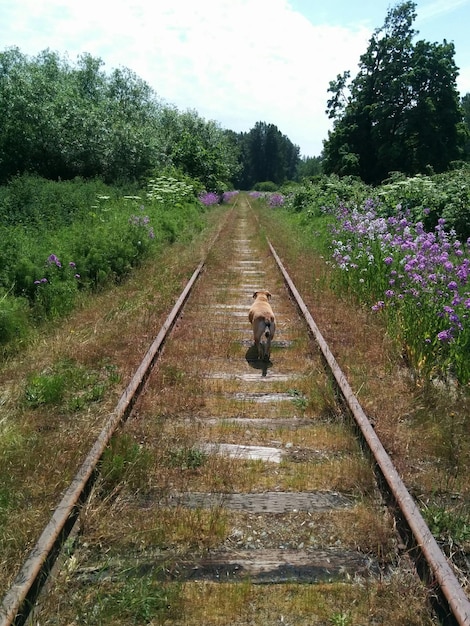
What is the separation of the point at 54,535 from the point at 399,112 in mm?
45146

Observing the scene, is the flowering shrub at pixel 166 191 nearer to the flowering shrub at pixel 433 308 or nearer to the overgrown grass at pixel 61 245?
the overgrown grass at pixel 61 245

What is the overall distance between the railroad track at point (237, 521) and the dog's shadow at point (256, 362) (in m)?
0.34

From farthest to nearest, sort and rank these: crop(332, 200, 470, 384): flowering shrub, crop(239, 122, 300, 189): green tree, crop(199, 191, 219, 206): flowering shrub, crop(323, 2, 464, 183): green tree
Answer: crop(239, 122, 300, 189): green tree < crop(323, 2, 464, 183): green tree < crop(199, 191, 219, 206): flowering shrub < crop(332, 200, 470, 384): flowering shrub

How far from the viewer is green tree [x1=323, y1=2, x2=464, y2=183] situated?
1535 inches

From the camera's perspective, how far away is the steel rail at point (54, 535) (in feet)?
7.13

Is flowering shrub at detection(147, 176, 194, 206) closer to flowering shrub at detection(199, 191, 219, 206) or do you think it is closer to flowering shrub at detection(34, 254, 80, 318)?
flowering shrub at detection(199, 191, 219, 206)

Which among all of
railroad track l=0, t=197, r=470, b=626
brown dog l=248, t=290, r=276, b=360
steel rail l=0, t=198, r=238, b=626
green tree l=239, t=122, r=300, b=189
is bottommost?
railroad track l=0, t=197, r=470, b=626

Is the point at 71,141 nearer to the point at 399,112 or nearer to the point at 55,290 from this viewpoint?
the point at 55,290

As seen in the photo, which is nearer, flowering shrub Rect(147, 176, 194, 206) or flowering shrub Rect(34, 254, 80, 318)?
flowering shrub Rect(34, 254, 80, 318)

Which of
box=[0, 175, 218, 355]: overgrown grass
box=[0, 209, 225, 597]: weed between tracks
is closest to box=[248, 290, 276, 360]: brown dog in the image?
box=[0, 209, 225, 597]: weed between tracks

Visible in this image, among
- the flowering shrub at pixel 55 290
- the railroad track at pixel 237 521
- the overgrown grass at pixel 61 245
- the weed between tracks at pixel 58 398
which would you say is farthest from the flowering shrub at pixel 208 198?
the railroad track at pixel 237 521

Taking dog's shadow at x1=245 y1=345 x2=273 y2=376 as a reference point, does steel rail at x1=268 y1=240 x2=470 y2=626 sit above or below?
above

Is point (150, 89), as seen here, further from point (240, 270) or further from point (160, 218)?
point (240, 270)

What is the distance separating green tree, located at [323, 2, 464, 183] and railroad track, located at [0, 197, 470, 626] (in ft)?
123
